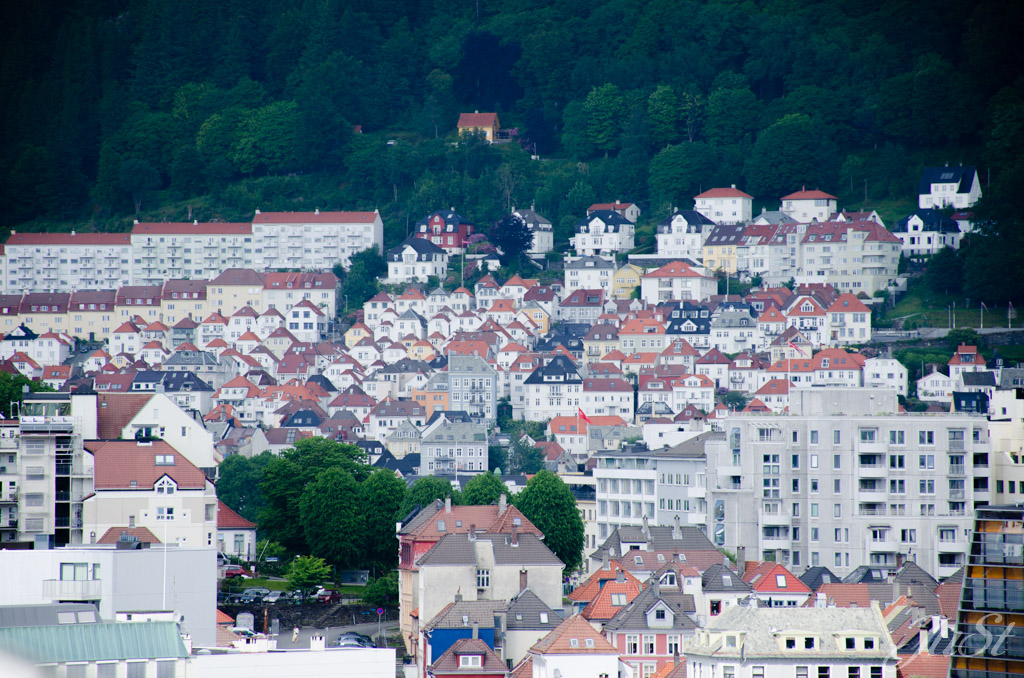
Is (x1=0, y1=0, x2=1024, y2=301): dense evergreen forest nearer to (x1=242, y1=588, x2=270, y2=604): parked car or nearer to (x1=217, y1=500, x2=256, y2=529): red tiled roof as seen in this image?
(x1=217, y1=500, x2=256, y2=529): red tiled roof

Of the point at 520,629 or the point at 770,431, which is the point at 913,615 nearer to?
the point at 520,629

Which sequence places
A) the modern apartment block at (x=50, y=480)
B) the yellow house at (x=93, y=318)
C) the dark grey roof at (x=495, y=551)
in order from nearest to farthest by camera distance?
the modern apartment block at (x=50, y=480), the dark grey roof at (x=495, y=551), the yellow house at (x=93, y=318)

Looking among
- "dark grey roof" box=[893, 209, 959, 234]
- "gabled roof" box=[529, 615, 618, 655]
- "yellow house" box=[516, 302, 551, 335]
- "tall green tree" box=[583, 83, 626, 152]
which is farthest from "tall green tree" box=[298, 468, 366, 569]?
"tall green tree" box=[583, 83, 626, 152]

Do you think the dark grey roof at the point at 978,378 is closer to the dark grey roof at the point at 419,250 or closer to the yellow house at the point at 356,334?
the yellow house at the point at 356,334

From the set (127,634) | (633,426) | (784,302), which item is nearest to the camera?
(127,634)

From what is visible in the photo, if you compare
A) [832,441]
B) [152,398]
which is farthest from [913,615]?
[152,398]

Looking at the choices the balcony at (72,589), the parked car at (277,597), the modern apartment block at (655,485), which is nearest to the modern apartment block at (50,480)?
the parked car at (277,597)
